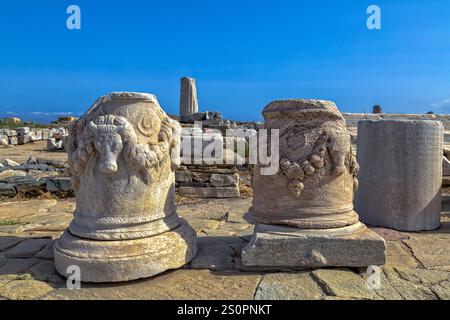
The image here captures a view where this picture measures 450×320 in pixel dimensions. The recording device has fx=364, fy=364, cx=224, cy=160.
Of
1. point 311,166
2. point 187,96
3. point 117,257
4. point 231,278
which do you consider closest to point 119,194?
point 117,257

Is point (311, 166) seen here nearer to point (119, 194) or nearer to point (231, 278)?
point (231, 278)

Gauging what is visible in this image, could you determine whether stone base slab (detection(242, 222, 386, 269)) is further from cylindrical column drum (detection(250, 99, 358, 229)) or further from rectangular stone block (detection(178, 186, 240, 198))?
rectangular stone block (detection(178, 186, 240, 198))

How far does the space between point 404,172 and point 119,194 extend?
3338 mm

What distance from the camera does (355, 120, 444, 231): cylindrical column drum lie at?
4305 mm

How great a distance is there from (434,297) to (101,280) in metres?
2.40

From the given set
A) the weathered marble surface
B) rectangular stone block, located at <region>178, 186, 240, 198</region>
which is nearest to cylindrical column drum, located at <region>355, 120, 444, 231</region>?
rectangular stone block, located at <region>178, 186, 240, 198</region>

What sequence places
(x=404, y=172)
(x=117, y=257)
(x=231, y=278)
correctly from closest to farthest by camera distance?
(x=117, y=257), (x=231, y=278), (x=404, y=172)

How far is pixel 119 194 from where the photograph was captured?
9.20ft

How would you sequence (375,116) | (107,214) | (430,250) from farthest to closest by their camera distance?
(375,116) < (430,250) < (107,214)

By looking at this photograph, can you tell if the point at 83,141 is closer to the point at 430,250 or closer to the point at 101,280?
the point at 101,280

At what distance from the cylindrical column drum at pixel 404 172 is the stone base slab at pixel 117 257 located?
276 cm

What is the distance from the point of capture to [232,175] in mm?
6406

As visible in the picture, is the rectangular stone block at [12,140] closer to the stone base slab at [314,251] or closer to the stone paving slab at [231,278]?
the stone paving slab at [231,278]
